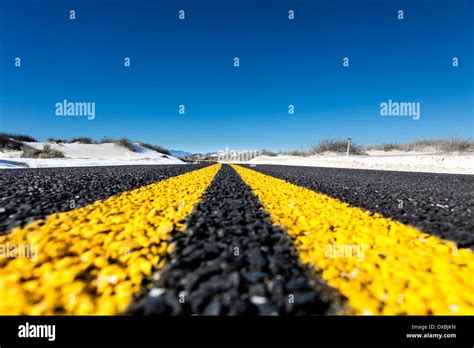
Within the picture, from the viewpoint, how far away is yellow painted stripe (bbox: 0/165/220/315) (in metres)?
1.30

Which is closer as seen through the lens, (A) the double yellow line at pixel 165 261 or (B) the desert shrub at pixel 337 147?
(A) the double yellow line at pixel 165 261

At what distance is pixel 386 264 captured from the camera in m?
1.71

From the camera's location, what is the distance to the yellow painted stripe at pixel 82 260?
1.30 meters

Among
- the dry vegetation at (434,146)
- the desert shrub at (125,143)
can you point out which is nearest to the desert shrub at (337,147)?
the dry vegetation at (434,146)

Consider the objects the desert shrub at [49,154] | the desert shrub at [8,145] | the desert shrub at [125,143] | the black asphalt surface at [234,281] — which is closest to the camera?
the black asphalt surface at [234,281]

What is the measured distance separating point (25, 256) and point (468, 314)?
3.08 metres

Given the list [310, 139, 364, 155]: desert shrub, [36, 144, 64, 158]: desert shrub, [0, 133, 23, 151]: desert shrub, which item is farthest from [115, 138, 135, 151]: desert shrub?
[310, 139, 364, 155]: desert shrub

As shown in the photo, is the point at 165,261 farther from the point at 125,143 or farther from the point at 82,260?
the point at 125,143

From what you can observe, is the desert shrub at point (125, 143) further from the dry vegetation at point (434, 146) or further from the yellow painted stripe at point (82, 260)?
the dry vegetation at point (434, 146)

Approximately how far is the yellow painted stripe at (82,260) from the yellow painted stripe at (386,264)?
128cm

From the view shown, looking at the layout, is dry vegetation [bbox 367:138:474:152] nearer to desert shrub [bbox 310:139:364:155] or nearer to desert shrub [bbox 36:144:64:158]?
desert shrub [bbox 310:139:364:155]

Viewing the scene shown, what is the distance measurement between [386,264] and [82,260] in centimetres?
235

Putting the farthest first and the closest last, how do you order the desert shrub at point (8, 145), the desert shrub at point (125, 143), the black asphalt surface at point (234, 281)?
the desert shrub at point (125, 143)
the desert shrub at point (8, 145)
the black asphalt surface at point (234, 281)

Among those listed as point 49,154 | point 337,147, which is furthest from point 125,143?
point 337,147
